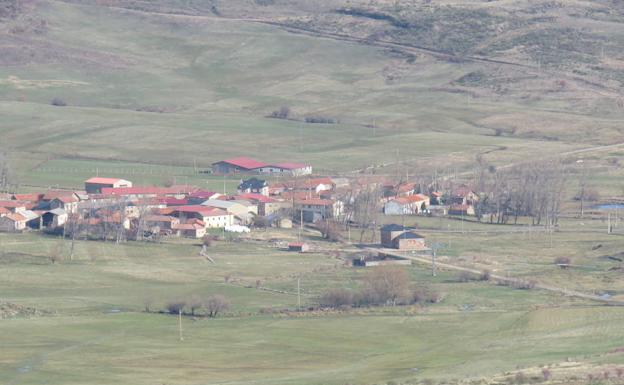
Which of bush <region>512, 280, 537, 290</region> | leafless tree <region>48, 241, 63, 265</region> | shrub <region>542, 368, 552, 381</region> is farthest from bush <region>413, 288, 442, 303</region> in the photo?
leafless tree <region>48, 241, 63, 265</region>

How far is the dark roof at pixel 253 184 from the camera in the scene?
106750mm

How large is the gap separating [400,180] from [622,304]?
150 feet

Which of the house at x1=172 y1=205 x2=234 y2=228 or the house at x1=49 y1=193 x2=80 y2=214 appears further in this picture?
the house at x1=49 y1=193 x2=80 y2=214

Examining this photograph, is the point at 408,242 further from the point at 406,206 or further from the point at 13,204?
the point at 13,204

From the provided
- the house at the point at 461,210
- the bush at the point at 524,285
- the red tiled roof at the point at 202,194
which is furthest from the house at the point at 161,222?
the bush at the point at 524,285

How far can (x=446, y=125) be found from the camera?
142 metres

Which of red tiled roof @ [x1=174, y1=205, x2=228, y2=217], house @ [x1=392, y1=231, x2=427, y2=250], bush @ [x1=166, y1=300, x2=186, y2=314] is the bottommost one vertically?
bush @ [x1=166, y1=300, x2=186, y2=314]

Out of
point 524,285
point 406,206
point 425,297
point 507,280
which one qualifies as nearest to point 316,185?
point 406,206

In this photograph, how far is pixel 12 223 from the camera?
88.9 metres

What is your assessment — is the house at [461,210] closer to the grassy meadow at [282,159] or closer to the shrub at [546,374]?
the grassy meadow at [282,159]

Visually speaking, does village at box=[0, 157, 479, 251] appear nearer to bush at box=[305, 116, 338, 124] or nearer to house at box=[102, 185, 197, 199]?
house at box=[102, 185, 197, 199]

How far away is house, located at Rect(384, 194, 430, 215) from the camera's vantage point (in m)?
101

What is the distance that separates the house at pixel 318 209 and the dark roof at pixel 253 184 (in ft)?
26.9

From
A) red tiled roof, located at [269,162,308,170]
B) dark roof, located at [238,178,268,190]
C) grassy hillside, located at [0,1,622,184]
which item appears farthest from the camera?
grassy hillside, located at [0,1,622,184]
